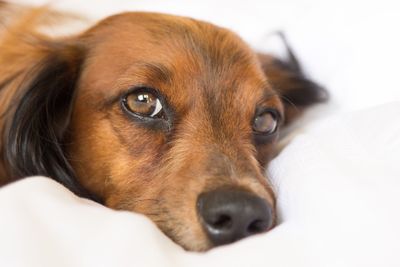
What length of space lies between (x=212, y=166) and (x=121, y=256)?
13.6 inches

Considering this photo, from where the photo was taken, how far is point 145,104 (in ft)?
3.94

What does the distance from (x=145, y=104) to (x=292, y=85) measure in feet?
2.24

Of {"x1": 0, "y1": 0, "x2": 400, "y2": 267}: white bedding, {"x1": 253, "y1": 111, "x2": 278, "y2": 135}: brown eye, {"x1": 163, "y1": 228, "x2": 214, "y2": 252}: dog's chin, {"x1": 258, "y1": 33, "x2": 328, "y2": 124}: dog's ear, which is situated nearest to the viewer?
{"x1": 0, "y1": 0, "x2": 400, "y2": 267}: white bedding

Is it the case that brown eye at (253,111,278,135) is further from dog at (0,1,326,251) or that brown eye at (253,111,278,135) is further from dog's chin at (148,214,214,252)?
dog's chin at (148,214,214,252)

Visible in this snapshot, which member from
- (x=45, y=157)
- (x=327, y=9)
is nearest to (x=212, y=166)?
(x=45, y=157)

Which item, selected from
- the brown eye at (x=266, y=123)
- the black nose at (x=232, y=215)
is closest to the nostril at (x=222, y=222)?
the black nose at (x=232, y=215)

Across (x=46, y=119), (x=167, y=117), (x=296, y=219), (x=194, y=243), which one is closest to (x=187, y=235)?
(x=194, y=243)

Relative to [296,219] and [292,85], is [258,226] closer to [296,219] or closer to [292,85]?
[296,219]

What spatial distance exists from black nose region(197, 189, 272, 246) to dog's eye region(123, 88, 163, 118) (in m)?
0.30

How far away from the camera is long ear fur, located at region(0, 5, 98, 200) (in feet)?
3.95

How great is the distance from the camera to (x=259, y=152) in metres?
1.33

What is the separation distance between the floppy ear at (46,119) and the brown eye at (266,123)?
427 millimetres

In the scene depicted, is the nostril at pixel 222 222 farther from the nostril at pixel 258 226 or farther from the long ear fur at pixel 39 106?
the long ear fur at pixel 39 106

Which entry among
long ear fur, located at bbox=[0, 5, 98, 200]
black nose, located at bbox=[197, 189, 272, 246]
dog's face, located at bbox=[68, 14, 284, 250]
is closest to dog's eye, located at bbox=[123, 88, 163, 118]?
dog's face, located at bbox=[68, 14, 284, 250]
